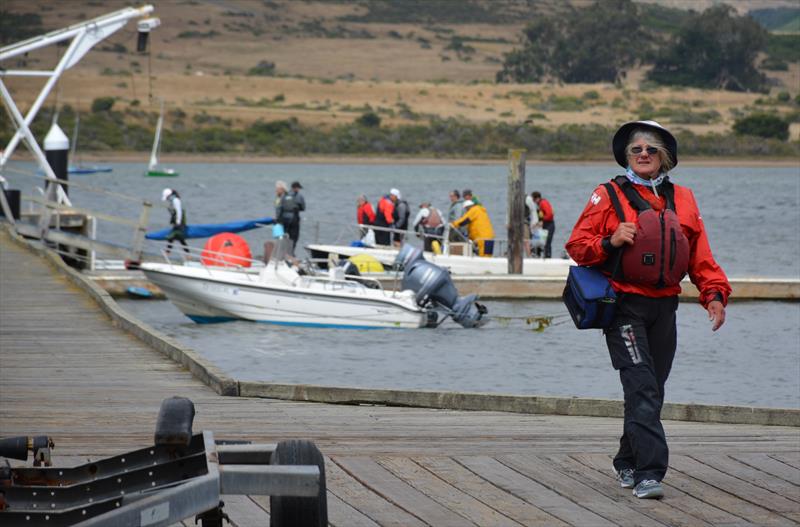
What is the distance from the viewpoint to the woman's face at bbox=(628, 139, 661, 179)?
21.3ft

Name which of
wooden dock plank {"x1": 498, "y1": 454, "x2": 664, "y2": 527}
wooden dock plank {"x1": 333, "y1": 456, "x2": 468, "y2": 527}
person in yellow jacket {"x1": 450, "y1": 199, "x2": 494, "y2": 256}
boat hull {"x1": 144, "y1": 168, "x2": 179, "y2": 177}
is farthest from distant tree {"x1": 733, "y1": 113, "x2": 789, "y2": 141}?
wooden dock plank {"x1": 333, "y1": 456, "x2": 468, "y2": 527}

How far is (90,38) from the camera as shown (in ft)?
118

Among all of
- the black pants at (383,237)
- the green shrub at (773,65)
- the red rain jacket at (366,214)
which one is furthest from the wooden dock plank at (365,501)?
the green shrub at (773,65)

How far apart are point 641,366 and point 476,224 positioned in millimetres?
22742

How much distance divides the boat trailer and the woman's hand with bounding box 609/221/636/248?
1975 mm

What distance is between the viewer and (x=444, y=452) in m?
7.21

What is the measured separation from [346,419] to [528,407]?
3.65 feet

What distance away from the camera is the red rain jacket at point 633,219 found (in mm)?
6414

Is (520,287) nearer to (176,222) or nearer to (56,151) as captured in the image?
(176,222)

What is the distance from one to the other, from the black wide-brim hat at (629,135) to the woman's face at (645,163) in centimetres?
8

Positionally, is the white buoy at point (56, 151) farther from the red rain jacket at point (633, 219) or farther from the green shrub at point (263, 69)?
the green shrub at point (263, 69)

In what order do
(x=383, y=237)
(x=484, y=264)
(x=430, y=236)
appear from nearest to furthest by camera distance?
(x=484, y=264)
(x=430, y=236)
(x=383, y=237)

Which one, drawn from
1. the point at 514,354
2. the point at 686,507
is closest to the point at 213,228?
the point at 514,354

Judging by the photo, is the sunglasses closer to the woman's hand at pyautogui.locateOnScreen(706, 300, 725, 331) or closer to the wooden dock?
the woman's hand at pyautogui.locateOnScreen(706, 300, 725, 331)
